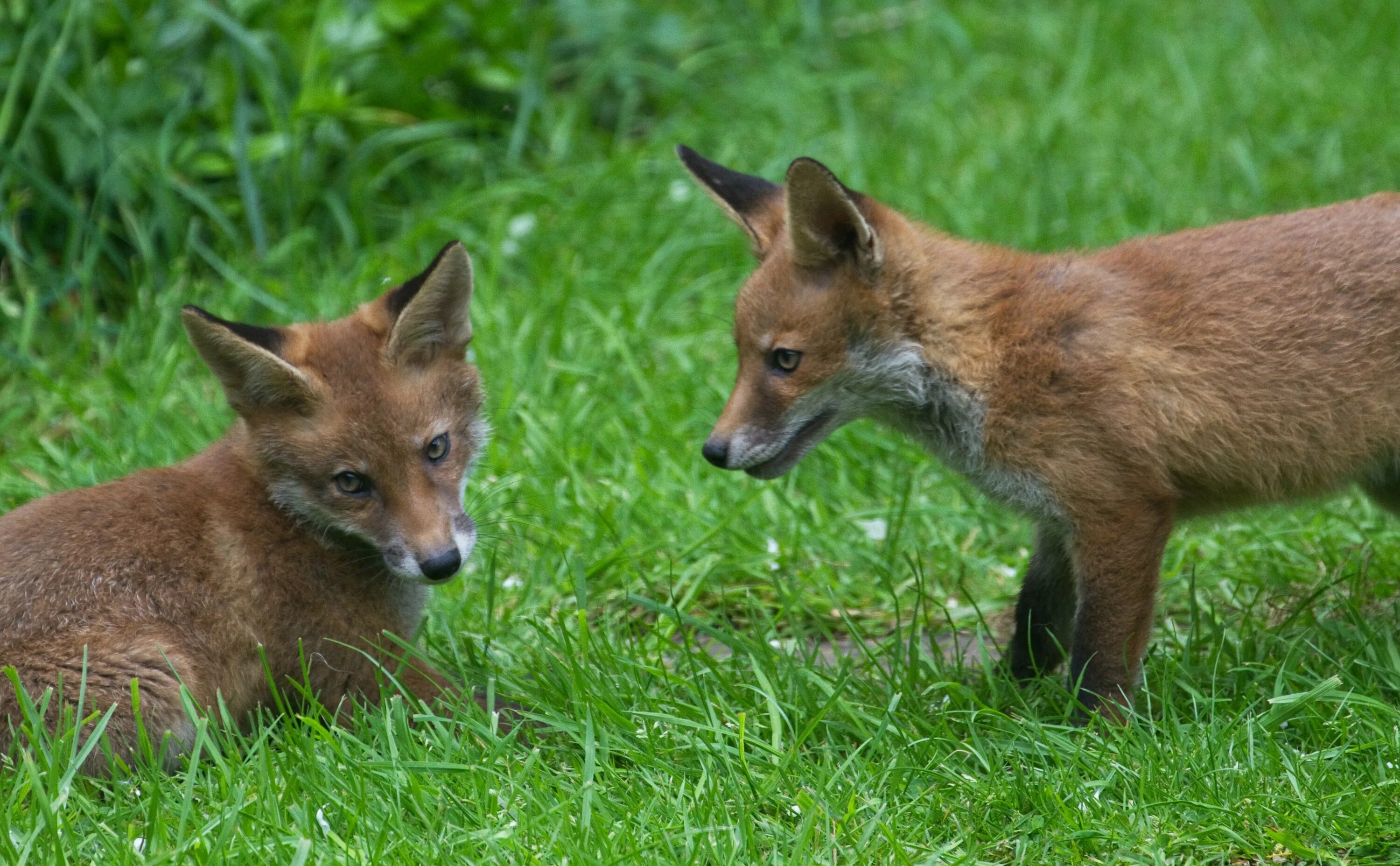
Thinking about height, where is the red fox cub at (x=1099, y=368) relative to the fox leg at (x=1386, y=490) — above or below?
above

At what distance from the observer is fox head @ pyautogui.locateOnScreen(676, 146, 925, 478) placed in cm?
446

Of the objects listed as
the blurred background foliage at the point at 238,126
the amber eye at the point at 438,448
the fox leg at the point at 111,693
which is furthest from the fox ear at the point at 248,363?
the blurred background foliage at the point at 238,126

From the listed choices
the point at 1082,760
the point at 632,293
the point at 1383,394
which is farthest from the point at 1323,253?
the point at 632,293

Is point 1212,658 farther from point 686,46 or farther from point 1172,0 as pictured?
point 1172,0

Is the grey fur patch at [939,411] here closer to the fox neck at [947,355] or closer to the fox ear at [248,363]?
the fox neck at [947,355]

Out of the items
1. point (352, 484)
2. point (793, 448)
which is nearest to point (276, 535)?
point (352, 484)

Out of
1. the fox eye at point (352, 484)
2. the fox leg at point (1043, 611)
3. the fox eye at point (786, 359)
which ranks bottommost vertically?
the fox leg at point (1043, 611)

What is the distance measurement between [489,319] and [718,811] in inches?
152

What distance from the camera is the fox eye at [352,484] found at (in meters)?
4.56

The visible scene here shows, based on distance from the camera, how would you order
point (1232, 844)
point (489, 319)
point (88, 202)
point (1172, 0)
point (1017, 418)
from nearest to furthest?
point (1232, 844) → point (1017, 418) → point (489, 319) → point (88, 202) → point (1172, 0)

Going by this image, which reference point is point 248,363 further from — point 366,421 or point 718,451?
point 718,451

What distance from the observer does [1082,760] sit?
4008 mm

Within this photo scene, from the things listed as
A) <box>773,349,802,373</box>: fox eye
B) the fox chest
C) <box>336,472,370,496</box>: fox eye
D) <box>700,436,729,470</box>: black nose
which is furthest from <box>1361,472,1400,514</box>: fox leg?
<box>336,472,370,496</box>: fox eye

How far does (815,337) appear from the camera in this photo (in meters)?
4.50
